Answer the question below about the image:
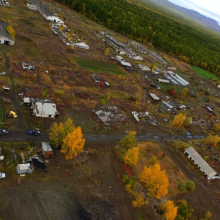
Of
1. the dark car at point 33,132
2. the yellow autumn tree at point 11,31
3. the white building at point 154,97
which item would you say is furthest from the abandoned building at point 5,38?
the white building at point 154,97

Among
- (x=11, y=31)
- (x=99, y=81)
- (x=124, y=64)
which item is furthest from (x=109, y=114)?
(x=11, y=31)

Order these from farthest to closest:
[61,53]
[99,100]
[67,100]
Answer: [61,53] → [99,100] → [67,100]

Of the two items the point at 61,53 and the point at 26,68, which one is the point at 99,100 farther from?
the point at 61,53

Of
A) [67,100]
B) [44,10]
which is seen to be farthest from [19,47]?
[44,10]

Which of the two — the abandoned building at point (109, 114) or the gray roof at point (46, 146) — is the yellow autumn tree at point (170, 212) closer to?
the gray roof at point (46, 146)

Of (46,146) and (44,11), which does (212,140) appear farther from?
(44,11)

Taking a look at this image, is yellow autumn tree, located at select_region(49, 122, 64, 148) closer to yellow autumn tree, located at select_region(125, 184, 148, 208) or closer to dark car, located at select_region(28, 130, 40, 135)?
dark car, located at select_region(28, 130, 40, 135)
